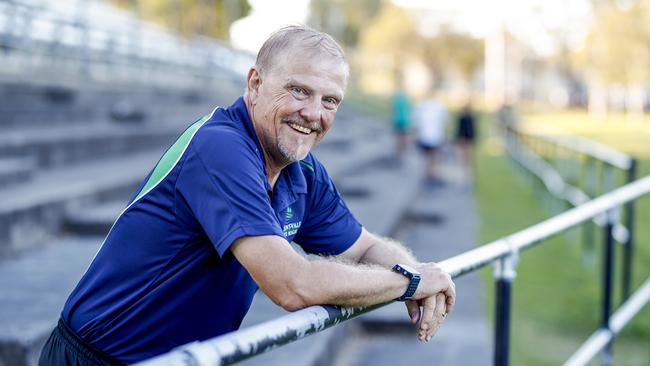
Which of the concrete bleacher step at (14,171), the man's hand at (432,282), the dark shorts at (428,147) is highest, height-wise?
the man's hand at (432,282)

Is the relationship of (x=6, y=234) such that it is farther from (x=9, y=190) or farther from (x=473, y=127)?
(x=473, y=127)

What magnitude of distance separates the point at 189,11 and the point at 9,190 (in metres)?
28.3

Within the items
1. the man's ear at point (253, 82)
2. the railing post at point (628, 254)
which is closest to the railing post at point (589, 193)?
the railing post at point (628, 254)

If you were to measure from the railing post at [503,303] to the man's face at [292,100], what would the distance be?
807 mm

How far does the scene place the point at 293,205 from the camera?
8.40 feet

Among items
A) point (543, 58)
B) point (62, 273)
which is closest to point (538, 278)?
point (62, 273)

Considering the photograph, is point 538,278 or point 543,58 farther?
point 543,58

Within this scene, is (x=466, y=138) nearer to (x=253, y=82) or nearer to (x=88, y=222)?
(x=88, y=222)

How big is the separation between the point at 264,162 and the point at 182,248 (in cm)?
36

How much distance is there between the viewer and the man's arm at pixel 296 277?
208cm

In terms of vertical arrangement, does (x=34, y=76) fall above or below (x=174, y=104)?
above

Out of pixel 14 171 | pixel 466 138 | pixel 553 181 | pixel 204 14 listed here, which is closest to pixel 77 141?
pixel 14 171

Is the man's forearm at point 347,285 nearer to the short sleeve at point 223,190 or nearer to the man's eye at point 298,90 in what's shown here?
the short sleeve at point 223,190

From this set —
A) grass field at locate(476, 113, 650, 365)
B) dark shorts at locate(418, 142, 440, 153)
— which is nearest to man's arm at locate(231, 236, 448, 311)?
grass field at locate(476, 113, 650, 365)
